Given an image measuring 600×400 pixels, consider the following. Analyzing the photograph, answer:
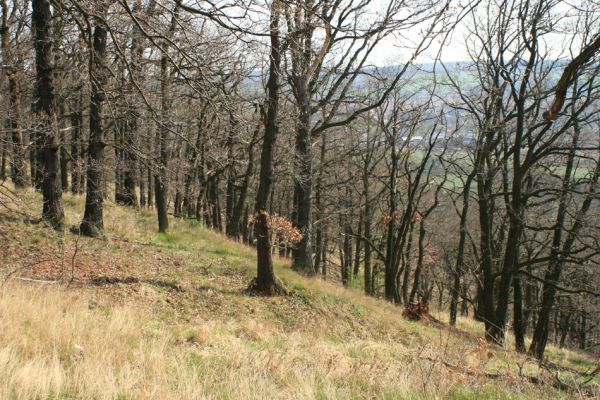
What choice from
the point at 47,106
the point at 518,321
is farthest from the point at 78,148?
the point at 518,321

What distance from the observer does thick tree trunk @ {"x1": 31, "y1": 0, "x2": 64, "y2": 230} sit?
9.52 meters

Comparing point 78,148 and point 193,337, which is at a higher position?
point 78,148

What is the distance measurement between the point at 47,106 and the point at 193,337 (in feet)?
21.4

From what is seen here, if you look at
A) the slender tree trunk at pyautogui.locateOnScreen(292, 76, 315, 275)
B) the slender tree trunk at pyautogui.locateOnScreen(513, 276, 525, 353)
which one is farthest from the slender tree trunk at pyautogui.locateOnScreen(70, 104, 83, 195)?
the slender tree trunk at pyautogui.locateOnScreen(513, 276, 525, 353)

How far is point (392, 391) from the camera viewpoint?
→ 12.6 feet

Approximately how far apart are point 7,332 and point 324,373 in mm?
2850

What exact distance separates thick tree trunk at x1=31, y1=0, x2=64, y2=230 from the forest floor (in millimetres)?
584

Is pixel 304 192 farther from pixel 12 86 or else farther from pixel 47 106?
pixel 12 86

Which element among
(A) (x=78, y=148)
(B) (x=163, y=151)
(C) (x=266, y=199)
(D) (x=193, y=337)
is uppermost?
(A) (x=78, y=148)

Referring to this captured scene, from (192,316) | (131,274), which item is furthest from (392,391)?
(131,274)

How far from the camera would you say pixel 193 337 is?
242 inches

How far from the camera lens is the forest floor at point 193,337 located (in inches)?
138

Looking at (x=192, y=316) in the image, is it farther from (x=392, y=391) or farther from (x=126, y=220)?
(x=126, y=220)

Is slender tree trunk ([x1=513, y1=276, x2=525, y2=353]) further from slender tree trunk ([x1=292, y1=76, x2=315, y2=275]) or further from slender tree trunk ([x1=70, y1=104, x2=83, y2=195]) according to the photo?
A: slender tree trunk ([x1=70, y1=104, x2=83, y2=195])
